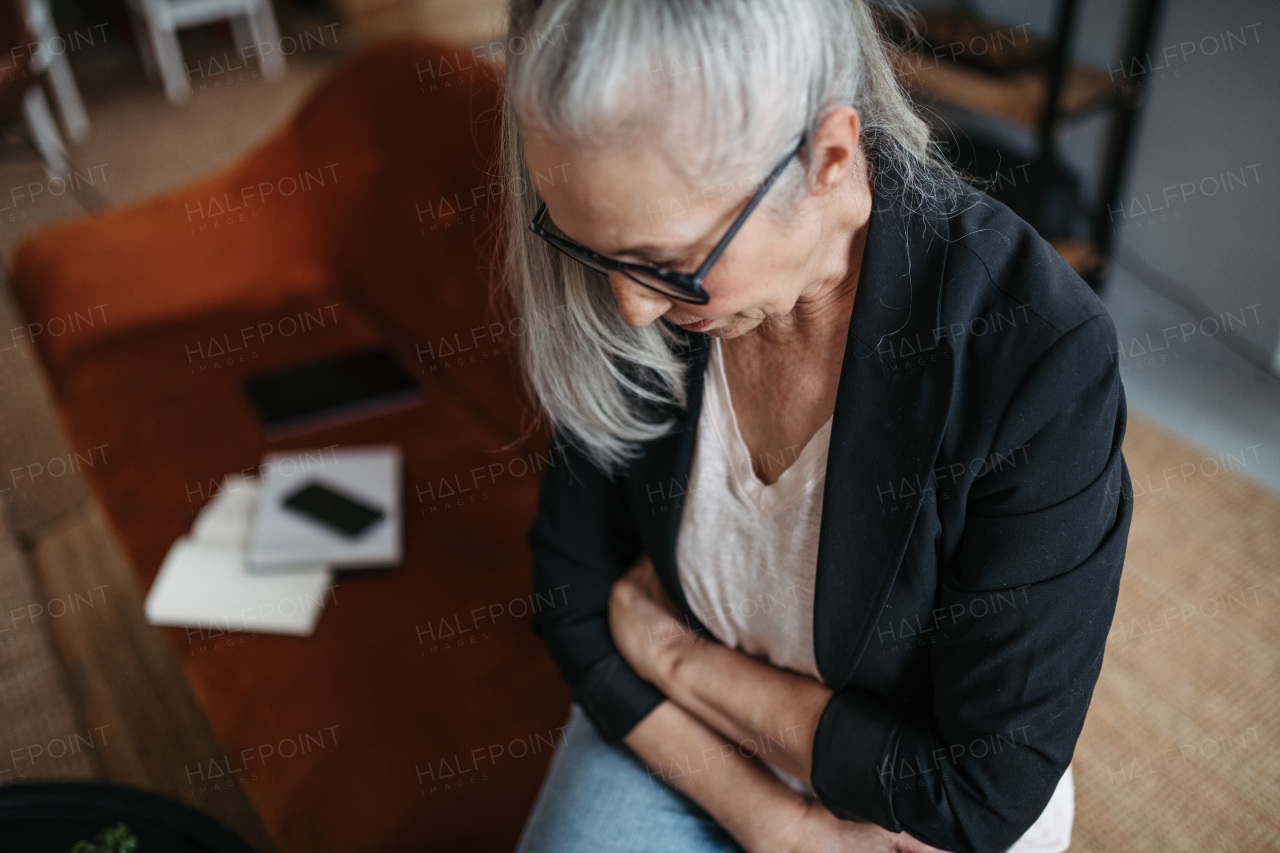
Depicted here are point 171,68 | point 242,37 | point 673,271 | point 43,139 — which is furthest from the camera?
point 242,37

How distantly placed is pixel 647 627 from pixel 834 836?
291 mm

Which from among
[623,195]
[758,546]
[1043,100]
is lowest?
[1043,100]

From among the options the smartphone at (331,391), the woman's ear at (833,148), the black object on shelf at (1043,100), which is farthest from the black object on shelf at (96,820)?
the black object on shelf at (1043,100)

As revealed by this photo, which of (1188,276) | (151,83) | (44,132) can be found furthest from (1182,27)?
(151,83)

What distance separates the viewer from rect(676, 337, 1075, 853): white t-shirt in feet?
3.14

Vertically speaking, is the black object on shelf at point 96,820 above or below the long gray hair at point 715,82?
below

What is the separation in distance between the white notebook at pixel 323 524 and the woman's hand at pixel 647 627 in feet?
1.84

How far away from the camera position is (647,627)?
3.75 ft

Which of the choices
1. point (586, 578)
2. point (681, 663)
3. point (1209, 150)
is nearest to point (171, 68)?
point (1209, 150)

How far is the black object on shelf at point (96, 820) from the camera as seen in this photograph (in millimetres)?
1172

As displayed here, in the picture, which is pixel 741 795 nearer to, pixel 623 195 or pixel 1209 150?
pixel 623 195

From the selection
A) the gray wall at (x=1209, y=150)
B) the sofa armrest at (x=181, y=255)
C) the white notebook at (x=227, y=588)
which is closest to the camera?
the white notebook at (x=227, y=588)

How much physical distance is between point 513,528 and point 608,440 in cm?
65

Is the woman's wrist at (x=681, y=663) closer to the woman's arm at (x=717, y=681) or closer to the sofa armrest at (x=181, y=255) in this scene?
the woman's arm at (x=717, y=681)
